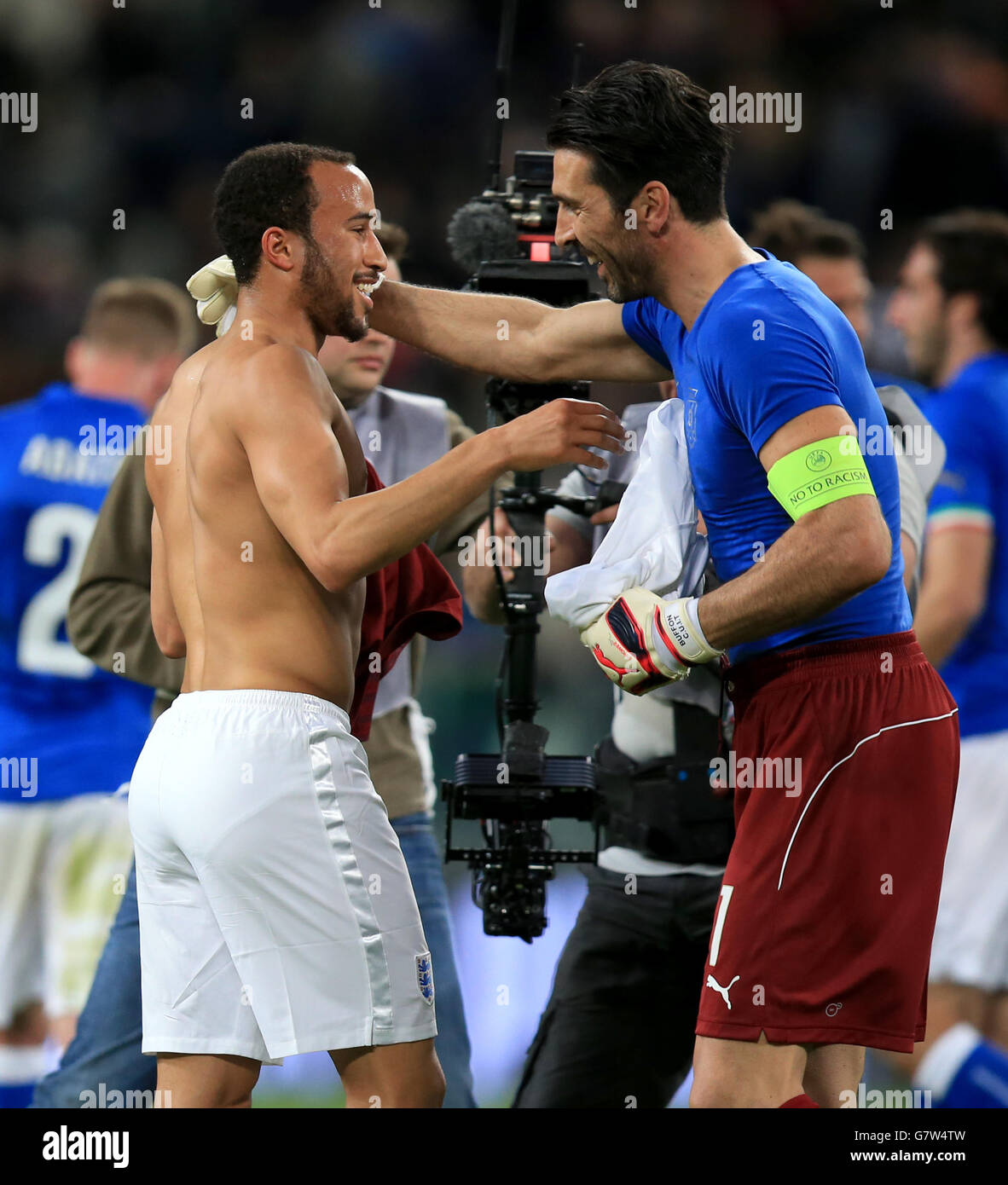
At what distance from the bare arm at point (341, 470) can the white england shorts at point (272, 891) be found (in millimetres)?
249

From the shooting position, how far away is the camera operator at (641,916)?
2895 millimetres

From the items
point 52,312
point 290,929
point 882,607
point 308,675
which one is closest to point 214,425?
point 308,675

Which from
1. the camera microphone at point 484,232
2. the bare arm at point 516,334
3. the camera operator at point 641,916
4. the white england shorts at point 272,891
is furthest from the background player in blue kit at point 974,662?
the white england shorts at point 272,891

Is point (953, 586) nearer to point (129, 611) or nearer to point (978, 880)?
point (978, 880)

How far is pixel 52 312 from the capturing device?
20.1 feet

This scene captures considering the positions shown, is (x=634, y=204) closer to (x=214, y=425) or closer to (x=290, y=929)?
(x=214, y=425)

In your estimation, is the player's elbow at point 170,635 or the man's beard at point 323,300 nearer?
the man's beard at point 323,300

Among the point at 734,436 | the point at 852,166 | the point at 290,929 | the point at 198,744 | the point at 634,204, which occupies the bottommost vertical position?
the point at 290,929

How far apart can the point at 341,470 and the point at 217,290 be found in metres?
0.56

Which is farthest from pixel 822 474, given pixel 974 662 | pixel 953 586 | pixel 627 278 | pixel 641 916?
pixel 974 662

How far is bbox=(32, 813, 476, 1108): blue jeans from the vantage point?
2.85 metres

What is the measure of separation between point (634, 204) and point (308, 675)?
2.84 ft

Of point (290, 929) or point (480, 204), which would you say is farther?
point (480, 204)

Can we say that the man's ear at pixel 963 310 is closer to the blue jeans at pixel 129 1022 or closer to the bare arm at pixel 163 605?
the blue jeans at pixel 129 1022
